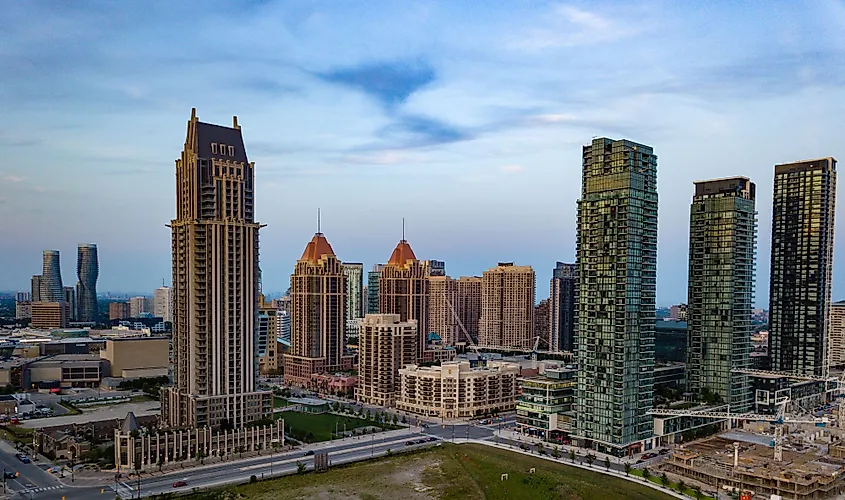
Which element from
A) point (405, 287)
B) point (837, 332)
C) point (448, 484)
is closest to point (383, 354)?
point (405, 287)

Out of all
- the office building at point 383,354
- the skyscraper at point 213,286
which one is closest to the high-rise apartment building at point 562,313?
the office building at point 383,354

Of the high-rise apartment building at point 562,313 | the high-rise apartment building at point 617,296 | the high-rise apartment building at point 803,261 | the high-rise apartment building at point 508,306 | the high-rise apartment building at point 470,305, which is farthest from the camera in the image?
the high-rise apartment building at point 470,305

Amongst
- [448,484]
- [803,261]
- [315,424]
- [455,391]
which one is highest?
[803,261]

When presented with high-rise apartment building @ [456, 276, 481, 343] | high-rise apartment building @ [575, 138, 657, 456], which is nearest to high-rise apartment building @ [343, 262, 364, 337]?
high-rise apartment building @ [456, 276, 481, 343]

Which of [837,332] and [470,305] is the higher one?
[470,305]

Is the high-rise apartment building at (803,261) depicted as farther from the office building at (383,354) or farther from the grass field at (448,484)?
the office building at (383,354)

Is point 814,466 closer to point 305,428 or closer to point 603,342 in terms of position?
point 603,342

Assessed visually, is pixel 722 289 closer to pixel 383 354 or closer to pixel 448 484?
pixel 383 354
